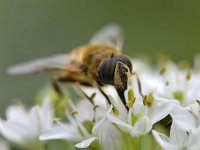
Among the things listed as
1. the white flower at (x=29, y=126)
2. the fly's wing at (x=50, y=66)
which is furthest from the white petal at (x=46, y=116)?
the fly's wing at (x=50, y=66)

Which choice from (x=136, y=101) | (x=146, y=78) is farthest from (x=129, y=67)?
(x=146, y=78)

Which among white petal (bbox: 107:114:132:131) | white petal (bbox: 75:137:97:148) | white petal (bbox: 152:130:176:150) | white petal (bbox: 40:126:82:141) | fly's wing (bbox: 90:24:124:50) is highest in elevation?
fly's wing (bbox: 90:24:124:50)

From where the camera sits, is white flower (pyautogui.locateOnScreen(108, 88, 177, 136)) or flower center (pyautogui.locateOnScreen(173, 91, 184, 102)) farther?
flower center (pyautogui.locateOnScreen(173, 91, 184, 102))

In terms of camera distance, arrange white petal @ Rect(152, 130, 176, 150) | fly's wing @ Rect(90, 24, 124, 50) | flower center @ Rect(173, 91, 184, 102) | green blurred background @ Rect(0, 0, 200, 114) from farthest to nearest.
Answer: green blurred background @ Rect(0, 0, 200, 114)
fly's wing @ Rect(90, 24, 124, 50)
flower center @ Rect(173, 91, 184, 102)
white petal @ Rect(152, 130, 176, 150)

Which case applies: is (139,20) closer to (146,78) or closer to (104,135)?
(146,78)

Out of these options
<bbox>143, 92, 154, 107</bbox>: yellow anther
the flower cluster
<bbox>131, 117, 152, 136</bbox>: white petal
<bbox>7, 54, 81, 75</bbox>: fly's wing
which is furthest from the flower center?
<bbox>7, 54, 81, 75</bbox>: fly's wing

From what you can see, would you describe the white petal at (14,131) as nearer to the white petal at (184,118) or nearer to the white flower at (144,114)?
the white flower at (144,114)

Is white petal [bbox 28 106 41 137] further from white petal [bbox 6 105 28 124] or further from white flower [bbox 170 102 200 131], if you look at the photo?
white flower [bbox 170 102 200 131]

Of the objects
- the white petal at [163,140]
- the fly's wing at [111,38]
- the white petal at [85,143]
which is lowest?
the white petal at [85,143]
